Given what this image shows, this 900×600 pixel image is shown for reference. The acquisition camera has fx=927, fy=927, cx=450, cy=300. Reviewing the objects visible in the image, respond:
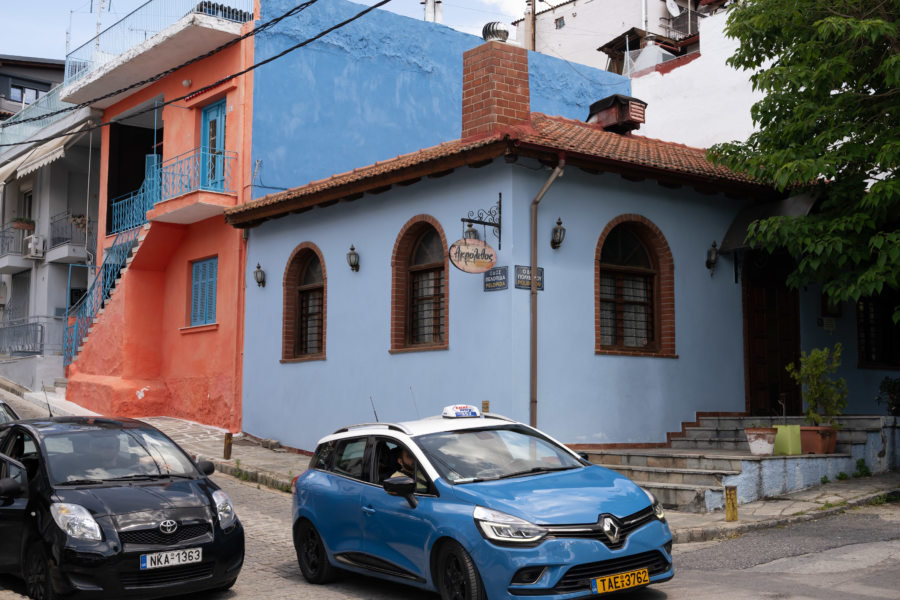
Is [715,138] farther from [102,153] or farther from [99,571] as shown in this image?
[99,571]

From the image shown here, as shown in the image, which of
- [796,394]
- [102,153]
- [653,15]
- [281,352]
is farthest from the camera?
[653,15]

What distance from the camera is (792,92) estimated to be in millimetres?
12328

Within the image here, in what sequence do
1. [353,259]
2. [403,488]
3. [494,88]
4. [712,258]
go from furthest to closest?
[353,259] → [712,258] → [494,88] → [403,488]

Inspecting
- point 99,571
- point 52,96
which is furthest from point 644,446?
point 52,96

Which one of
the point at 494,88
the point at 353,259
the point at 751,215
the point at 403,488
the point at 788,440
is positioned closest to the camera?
the point at 403,488

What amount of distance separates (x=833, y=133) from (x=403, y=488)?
7.99 meters

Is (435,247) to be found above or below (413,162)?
below

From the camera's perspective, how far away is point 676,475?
11.5 m

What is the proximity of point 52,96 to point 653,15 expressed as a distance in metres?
22.4

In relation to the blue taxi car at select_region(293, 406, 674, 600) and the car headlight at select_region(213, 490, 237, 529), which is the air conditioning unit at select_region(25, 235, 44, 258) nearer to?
the blue taxi car at select_region(293, 406, 674, 600)

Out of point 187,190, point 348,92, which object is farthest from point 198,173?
point 348,92

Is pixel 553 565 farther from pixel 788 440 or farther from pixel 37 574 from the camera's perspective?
→ pixel 788 440

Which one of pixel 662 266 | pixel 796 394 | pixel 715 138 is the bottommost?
pixel 796 394

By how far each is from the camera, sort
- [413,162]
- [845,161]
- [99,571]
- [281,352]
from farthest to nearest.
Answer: [281,352] < [413,162] < [845,161] < [99,571]
